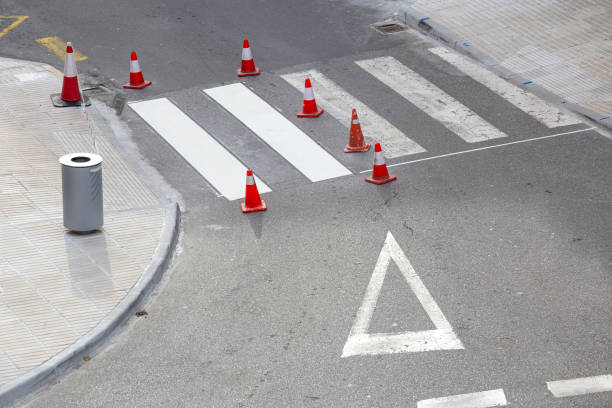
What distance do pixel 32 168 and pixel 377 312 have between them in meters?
4.95

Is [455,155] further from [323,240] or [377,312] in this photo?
[377,312]

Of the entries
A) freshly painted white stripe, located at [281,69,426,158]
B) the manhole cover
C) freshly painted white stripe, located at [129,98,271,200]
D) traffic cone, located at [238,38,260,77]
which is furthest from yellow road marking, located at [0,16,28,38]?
the manhole cover

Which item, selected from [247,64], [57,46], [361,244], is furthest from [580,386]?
[57,46]

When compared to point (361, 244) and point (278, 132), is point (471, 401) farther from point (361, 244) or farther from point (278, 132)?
point (278, 132)

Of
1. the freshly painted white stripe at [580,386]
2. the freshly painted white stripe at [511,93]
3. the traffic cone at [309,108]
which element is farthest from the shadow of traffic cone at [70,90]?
the freshly painted white stripe at [580,386]

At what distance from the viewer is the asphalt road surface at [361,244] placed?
7805 millimetres

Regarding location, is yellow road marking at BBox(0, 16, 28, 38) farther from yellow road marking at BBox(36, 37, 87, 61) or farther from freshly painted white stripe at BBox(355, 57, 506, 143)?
freshly painted white stripe at BBox(355, 57, 506, 143)

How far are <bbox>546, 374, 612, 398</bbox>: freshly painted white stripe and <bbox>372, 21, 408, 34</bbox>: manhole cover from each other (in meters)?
9.56

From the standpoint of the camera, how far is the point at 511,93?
1385 cm

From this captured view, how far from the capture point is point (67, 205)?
968 cm

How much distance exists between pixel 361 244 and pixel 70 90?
551 centimetres

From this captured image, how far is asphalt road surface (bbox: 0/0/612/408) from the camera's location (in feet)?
25.6

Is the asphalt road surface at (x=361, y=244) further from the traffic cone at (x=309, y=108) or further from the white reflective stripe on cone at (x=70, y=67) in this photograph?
the white reflective stripe on cone at (x=70, y=67)

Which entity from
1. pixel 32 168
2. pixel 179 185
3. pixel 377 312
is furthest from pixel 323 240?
pixel 32 168
